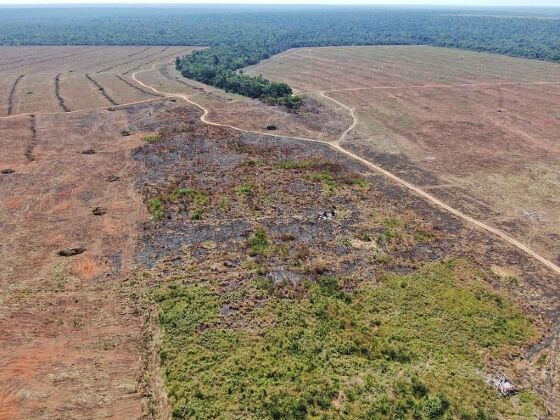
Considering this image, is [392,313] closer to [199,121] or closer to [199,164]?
→ [199,164]

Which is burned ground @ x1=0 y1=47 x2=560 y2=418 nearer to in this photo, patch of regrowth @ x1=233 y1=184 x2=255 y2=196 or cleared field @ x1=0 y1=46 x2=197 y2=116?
patch of regrowth @ x1=233 y1=184 x2=255 y2=196

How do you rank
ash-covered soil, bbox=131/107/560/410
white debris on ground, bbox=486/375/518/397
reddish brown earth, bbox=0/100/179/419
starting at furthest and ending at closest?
ash-covered soil, bbox=131/107/560/410 → white debris on ground, bbox=486/375/518/397 → reddish brown earth, bbox=0/100/179/419

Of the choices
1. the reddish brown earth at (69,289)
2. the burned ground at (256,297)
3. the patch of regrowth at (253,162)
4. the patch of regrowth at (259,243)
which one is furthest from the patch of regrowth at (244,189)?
the reddish brown earth at (69,289)

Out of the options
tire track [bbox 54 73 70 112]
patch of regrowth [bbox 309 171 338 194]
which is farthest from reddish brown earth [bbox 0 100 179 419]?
tire track [bbox 54 73 70 112]

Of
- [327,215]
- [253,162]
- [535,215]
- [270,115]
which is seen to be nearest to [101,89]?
[270,115]

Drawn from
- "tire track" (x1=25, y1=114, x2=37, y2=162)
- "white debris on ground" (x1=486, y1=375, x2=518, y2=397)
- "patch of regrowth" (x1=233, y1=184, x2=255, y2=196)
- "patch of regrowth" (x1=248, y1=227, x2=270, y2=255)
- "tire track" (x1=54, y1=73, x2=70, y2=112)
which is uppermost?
"tire track" (x1=54, y1=73, x2=70, y2=112)

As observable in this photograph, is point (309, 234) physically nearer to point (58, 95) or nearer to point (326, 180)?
point (326, 180)

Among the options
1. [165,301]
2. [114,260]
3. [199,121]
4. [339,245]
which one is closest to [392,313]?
[339,245]

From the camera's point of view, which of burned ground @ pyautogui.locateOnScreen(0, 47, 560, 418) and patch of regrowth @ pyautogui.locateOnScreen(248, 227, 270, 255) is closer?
burned ground @ pyautogui.locateOnScreen(0, 47, 560, 418)
